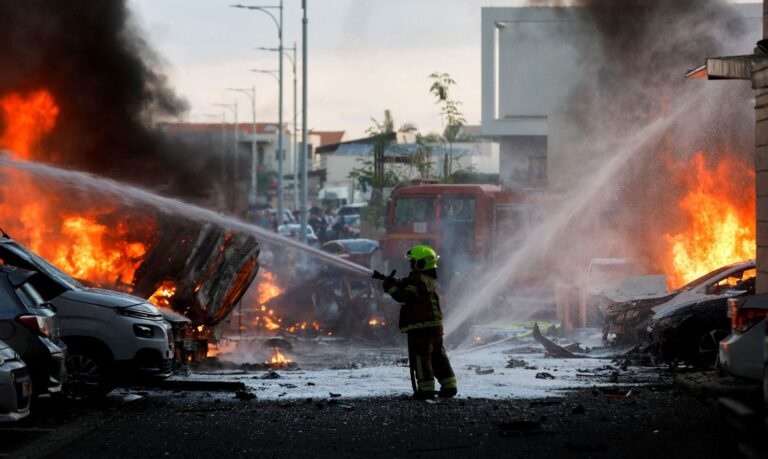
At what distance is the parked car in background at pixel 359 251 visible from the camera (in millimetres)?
28672

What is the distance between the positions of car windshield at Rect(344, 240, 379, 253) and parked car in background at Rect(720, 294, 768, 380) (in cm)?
2247

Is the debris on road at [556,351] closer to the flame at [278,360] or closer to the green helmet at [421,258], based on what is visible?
the flame at [278,360]

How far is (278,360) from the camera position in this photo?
55.2ft

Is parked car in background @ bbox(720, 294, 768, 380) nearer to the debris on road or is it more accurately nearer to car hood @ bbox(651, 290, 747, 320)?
car hood @ bbox(651, 290, 747, 320)

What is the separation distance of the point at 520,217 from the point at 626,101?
552 cm

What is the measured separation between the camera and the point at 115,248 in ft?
52.6

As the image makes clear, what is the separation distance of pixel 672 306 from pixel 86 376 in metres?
7.07

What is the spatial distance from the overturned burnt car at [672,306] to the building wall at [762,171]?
1619mm

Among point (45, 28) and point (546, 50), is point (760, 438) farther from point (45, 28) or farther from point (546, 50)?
point (546, 50)

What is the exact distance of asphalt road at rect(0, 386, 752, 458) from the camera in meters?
8.09

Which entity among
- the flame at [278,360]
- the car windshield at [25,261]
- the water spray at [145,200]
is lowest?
the flame at [278,360]

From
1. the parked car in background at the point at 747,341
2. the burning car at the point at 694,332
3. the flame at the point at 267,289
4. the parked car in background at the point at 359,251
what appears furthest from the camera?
the parked car in background at the point at 359,251

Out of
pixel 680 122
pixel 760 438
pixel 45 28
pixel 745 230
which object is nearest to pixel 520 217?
pixel 680 122

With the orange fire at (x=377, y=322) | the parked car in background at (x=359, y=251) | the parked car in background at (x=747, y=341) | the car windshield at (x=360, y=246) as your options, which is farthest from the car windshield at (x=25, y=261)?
the car windshield at (x=360, y=246)
